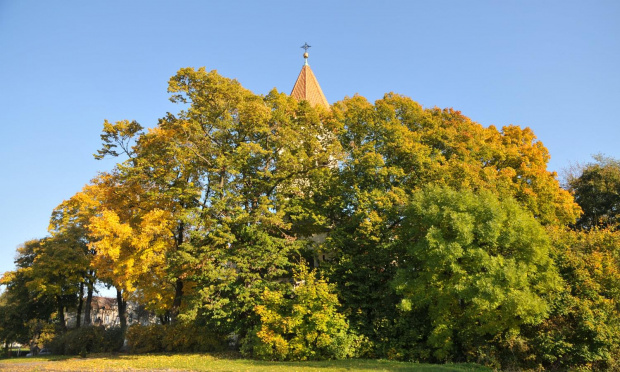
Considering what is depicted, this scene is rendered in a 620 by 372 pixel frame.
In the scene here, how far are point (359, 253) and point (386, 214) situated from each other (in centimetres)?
247

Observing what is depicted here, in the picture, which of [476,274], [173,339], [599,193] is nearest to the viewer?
[476,274]

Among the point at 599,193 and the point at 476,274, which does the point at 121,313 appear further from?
the point at 599,193

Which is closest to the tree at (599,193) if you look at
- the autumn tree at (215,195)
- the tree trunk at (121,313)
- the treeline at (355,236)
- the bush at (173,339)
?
the treeline at (355,236)

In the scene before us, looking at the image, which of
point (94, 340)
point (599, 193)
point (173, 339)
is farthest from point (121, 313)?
point (599, 193)

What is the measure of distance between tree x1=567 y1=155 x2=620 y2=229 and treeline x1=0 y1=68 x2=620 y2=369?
6.90 meters

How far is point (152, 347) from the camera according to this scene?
78.1ft

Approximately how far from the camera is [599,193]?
3006 cm

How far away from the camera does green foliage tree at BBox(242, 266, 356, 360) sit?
17844mm

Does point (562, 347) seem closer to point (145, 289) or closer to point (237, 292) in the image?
point (237, 292)

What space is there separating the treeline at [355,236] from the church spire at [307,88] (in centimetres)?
1084

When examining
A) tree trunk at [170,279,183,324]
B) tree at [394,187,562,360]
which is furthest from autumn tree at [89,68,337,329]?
tree at [394,187,562,360]

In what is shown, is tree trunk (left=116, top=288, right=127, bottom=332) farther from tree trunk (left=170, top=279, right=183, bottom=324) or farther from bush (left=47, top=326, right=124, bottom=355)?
tree trunk (left=170, top=279, right=183, bottom=324)

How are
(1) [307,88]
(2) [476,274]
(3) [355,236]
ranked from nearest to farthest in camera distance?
(2) [476,274]
(3) [355,236]
(1) [307,88]

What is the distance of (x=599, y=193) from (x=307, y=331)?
24717 millimetres
